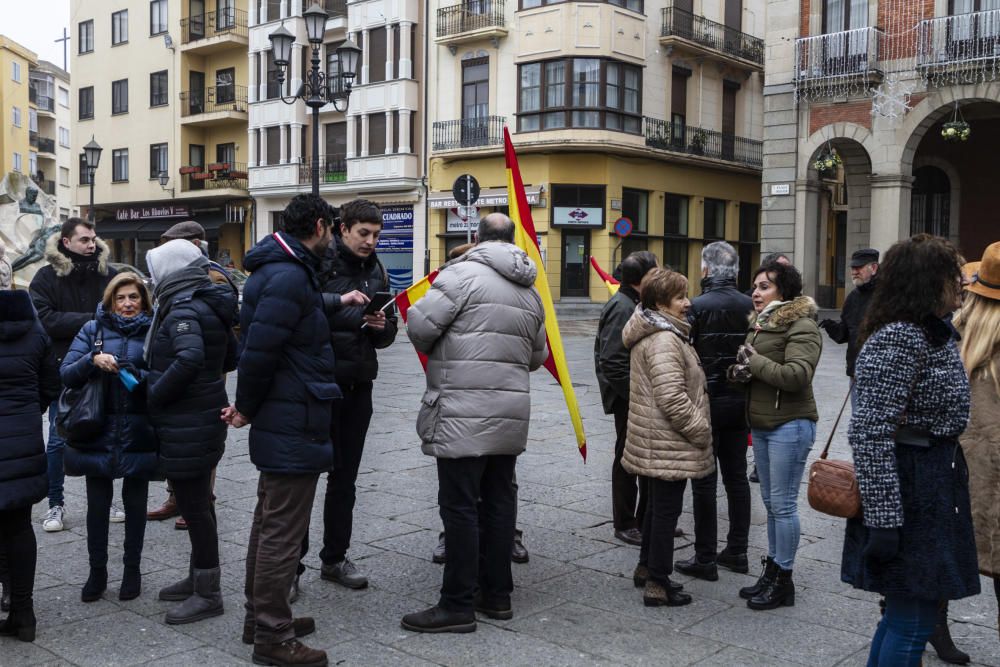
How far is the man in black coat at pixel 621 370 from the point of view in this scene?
20.2 ft

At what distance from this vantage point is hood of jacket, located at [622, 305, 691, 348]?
5.08 metres

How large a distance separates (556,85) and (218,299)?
27497mm

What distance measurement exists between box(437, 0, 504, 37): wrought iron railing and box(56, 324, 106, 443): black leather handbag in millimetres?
28948

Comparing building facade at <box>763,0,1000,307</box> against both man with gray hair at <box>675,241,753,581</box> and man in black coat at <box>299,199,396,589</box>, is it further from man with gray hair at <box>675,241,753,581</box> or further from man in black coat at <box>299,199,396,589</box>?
man in black coat at <box>299,199,396,589</box>

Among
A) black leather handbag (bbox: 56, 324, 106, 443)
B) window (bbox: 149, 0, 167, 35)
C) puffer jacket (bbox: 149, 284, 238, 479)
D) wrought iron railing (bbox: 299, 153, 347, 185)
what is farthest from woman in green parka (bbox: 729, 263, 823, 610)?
window (bbox: 149, 0, 167, 35)

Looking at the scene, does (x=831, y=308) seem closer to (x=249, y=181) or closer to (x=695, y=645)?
(x=249, y=181)

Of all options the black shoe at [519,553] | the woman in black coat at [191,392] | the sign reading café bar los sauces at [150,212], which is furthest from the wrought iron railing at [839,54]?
the sign reading café bar los sauces at [150,212]

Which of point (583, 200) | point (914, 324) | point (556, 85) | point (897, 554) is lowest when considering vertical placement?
point (897, 554)

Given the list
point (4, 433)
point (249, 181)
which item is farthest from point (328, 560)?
point (249, 181)

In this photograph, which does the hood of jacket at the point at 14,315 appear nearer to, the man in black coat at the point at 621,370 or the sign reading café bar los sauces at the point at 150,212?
the man in black coat at the point at 621,370

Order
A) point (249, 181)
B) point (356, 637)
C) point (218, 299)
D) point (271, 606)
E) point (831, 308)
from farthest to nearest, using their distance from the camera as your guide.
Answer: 1. point (249, 181)
2. point (831, 308)
3. point (218, 299)
4. point (356, 637)
5. point (271, 606)

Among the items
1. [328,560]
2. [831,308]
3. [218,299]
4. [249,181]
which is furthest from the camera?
[249,181]

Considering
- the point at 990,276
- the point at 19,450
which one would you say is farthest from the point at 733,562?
the point at 19,450

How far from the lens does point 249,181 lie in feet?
131
